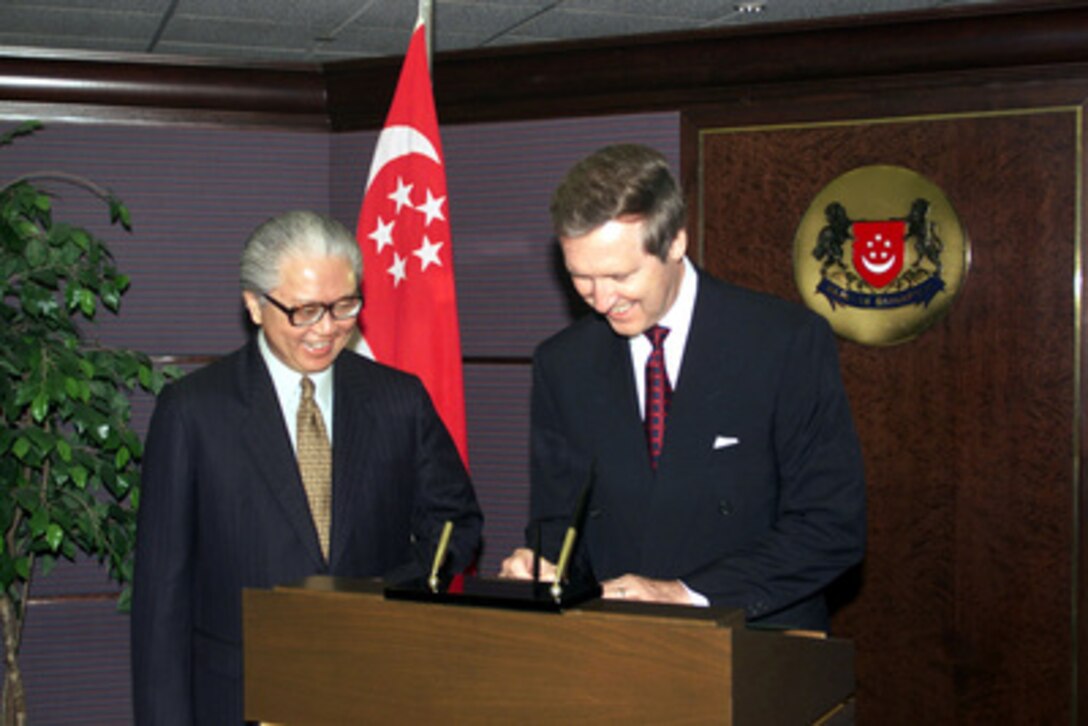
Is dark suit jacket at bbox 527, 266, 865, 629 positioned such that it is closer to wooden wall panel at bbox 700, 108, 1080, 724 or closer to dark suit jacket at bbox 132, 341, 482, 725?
dark suit jacket at bbox 132, 341, 482, 725

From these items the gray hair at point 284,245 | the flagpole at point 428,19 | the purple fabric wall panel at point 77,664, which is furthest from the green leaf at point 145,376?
the gray hair at point 284,245

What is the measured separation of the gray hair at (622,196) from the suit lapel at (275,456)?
67 centimetres

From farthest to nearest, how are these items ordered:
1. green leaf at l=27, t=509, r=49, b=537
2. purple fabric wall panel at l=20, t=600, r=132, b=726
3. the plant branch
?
purple fabric wall panel at l=20, t=600, r=132, b=726, the plant branch, green leaf at l=27, t=509, r=49, b=537

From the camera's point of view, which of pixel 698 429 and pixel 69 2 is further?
pixel 69 2

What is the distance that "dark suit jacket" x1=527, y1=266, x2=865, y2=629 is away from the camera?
7.15 feet

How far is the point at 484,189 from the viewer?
14.6 ft

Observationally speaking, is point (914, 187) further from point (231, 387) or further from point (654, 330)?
point (231, 387)

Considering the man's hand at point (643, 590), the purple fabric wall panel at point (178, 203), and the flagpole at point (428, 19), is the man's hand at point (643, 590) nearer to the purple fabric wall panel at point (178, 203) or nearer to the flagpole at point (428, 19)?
the flagpole at point (428, 19)

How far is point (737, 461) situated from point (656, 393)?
184 mm

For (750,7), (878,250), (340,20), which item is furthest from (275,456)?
(340,20)

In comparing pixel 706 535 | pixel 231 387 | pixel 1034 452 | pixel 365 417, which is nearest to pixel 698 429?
pixel 706 535

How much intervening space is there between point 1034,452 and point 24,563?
2.93 meters

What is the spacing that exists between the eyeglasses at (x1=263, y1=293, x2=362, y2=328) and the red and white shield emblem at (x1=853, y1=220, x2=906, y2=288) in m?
2.10

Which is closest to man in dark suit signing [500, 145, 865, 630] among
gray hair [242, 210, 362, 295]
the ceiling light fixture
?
gray hair [242, 210, 362, 295]
